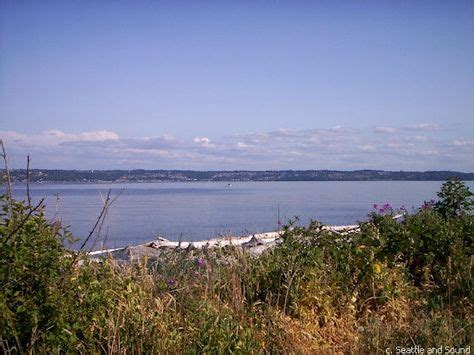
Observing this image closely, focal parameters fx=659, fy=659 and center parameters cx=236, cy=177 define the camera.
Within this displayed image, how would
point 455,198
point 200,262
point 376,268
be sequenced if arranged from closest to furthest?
point 376,268 → point 200,262 → point 455,198

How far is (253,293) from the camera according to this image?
22.5 ft

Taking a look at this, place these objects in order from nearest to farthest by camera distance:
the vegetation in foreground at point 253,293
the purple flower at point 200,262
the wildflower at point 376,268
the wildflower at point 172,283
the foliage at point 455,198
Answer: the vegetation in foreground at point 253,293 → the wildflower at point 172,283 → the wildflower at point 376,268 → the purple flower at point 200,262 → the foliage at point 455,198

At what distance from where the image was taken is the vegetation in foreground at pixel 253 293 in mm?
4656

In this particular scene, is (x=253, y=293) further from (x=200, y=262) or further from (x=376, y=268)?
(x=376, y=268)

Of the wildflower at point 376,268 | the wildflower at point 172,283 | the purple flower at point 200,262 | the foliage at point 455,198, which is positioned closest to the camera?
the wildflower at point 172,283

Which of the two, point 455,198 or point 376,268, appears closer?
point 376,268

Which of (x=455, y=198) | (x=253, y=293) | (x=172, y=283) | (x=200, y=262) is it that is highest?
(x=455, y=198)

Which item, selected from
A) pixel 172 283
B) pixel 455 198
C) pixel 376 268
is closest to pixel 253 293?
pixel 172 283

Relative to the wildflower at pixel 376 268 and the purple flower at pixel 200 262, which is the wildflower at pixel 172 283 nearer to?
the purple flower at pixel 200 262

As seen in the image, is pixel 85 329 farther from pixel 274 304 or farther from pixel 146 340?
pixel 274 304

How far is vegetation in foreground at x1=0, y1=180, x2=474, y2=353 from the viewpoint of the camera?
4.66 m

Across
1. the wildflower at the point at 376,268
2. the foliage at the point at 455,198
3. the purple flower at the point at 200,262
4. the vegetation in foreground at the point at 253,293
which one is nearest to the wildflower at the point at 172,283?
the vegetation in foreground at the point at 253,293

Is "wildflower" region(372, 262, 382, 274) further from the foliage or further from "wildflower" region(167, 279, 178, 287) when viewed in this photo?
the foliage

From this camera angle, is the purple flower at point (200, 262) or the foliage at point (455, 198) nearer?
the purple flower at point (200, 262)
